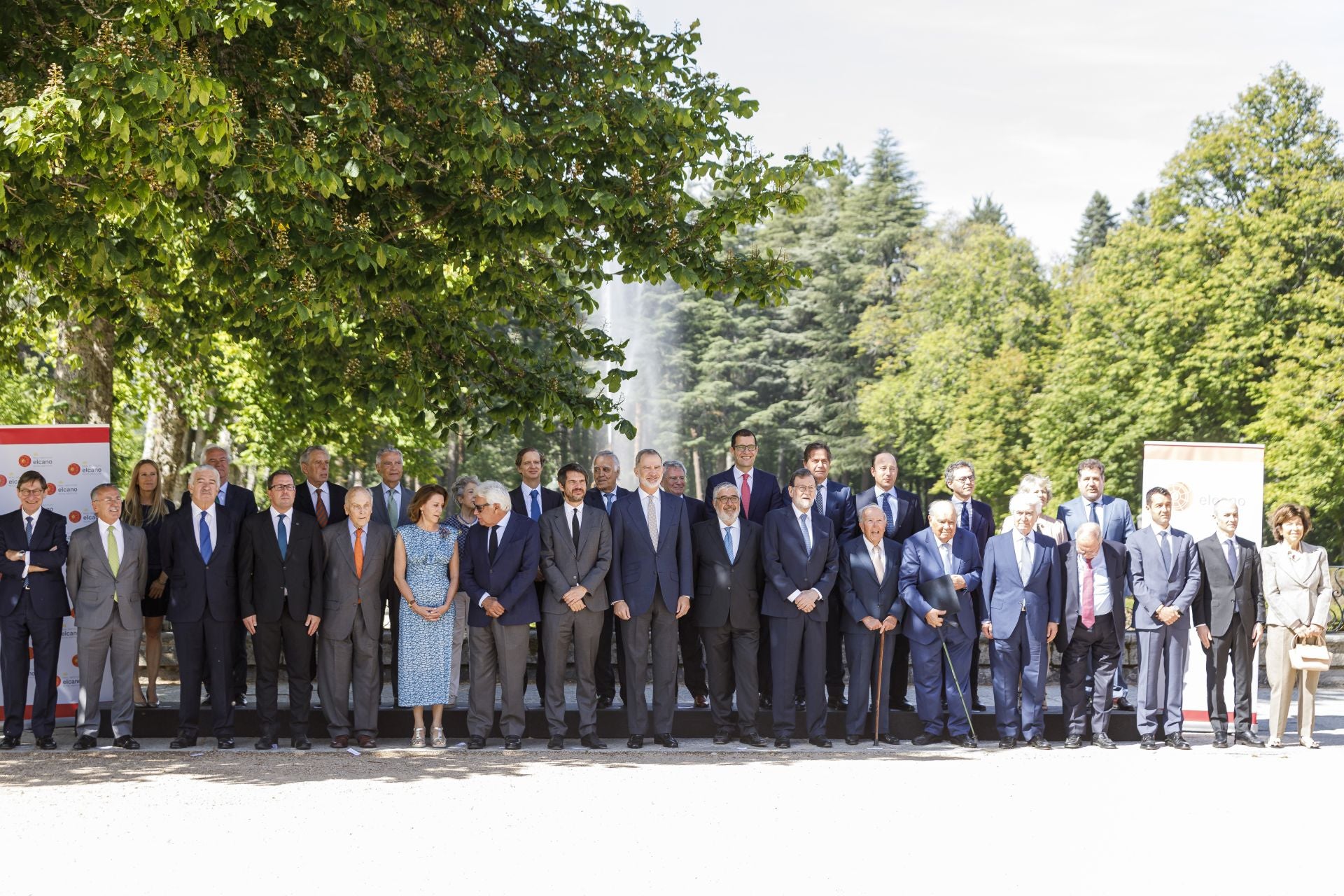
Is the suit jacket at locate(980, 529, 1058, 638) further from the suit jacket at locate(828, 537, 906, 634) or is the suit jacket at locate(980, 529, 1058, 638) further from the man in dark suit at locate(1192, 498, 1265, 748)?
the man in dark suit at locate(1192, 498, 1265, 748)

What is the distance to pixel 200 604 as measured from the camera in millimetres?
9625

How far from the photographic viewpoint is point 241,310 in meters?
11.2

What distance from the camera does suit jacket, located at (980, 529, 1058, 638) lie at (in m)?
10.0

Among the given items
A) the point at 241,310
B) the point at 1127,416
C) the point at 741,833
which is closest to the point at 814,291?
the point at 1127,416

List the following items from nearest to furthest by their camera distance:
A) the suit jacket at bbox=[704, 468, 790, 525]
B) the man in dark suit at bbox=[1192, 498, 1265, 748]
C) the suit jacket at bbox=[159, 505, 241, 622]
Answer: the suit jacket at bbox=[159, 505, 241, 622]
the man in dark suit at bbox=[1192, 498, 1265, 748]
the suit jacket at bbox=[704, 468, 790, 525]

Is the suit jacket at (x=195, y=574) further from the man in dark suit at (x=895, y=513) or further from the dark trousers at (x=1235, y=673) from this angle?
the dark trousers at (x=1235, y=673)

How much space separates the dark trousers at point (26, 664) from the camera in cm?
957

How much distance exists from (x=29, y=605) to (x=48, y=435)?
4.85 feet

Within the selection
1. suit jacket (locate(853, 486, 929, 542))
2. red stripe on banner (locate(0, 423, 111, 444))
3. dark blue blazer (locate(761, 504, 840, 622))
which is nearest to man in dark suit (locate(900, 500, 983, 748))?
suit jacket (locate(853, 486, 929, 542))

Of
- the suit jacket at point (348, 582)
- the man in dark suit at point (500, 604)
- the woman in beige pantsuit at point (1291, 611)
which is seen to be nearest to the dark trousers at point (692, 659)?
the man in dark suit at point (500, 604)

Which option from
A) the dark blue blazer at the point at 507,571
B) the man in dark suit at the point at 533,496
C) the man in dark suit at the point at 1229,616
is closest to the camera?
the dark blue blazer at the point at 507,571

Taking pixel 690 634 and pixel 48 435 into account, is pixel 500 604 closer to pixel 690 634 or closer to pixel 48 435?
pixel 690 634

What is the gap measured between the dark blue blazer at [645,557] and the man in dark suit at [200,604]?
9.38 ft

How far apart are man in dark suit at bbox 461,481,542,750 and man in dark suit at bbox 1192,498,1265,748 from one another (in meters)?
5.33
